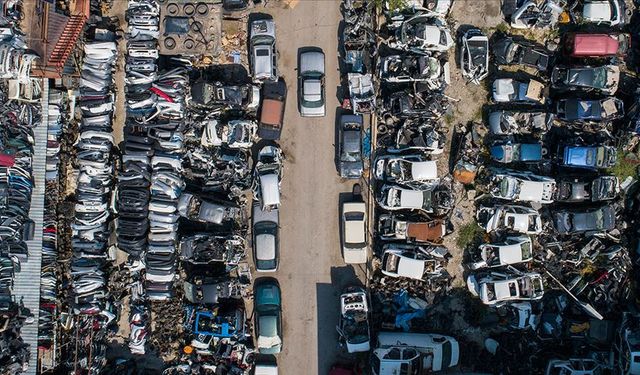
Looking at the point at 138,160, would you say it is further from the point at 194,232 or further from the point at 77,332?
the point at 77,332

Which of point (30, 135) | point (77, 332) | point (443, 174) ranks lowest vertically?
point (77, 332)

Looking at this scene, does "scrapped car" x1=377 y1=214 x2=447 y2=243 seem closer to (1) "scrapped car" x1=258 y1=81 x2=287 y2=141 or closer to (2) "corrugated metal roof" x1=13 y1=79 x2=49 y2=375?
(1) "scrapped car" x1=258 y1=81 x2=287 y2=141

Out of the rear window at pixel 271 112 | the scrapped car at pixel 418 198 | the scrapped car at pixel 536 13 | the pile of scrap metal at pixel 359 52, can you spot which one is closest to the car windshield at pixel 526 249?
the scrapped car at pixel 418 198

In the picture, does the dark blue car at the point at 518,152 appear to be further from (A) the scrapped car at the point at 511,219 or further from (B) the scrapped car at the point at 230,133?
(B) the scrapped car at the point at 230,133

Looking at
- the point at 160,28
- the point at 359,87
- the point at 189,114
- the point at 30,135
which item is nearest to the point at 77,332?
the point at 30,135

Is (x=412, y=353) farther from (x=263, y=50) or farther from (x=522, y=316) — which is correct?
(x=263, y=50)

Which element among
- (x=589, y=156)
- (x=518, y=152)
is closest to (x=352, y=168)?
(x=518, y=152)
